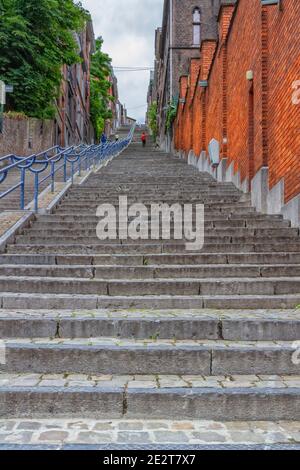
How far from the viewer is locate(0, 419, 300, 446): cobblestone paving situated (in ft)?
11.1

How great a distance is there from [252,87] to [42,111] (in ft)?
45.8

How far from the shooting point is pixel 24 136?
72.5 ft

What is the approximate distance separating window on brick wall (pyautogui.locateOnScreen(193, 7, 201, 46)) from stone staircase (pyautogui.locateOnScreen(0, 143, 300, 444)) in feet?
112

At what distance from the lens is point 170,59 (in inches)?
1537

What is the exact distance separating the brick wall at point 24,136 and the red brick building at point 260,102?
8.65 m

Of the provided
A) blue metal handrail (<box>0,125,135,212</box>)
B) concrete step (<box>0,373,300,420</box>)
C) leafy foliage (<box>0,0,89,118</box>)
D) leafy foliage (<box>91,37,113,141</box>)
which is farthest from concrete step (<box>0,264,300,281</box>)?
leafy foliage (<box>91,37,113,141</box>)

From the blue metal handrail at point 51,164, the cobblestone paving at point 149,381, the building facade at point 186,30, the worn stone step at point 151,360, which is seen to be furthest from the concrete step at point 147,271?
the building facade at point 186,30

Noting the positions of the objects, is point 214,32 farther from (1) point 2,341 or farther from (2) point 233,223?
(1) point 2,341

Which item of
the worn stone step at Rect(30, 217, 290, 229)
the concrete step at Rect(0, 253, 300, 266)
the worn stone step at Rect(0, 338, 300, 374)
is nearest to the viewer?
the worn stone step at Rect(0, 338, 300, 374)

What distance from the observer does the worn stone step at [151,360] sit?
171 inches

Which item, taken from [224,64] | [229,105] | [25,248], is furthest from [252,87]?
[25,248]

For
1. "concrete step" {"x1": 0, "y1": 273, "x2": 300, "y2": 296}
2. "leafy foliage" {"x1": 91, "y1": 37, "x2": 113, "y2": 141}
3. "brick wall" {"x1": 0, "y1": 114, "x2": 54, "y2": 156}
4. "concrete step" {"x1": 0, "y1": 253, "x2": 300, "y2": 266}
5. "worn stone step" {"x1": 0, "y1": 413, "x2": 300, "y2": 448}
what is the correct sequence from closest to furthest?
"worn stone step" {"x1": 0, "y1": 413, "x2": 300, "y2": 448}, "concrete step" {"x1": 0, "y1": 273, "x2": 300, "y2": 296}, "concrete step" {"x1": 0, "y1": 253, "x2": 300, "y2": 266}, "brick wall" {"x1": 0, "y1": 114, "x2": 54, "y2": 156}, "leafy foliage" {"x1": 91, "y1": 37, "x2": 113, "y2": 141}

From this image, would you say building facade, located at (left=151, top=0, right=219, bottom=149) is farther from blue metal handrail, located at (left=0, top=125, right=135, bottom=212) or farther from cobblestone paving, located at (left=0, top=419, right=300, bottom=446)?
cobblestone paving, located at (left=0, top=419, right=300, bottom=446)

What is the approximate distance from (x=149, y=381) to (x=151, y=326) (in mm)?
797
